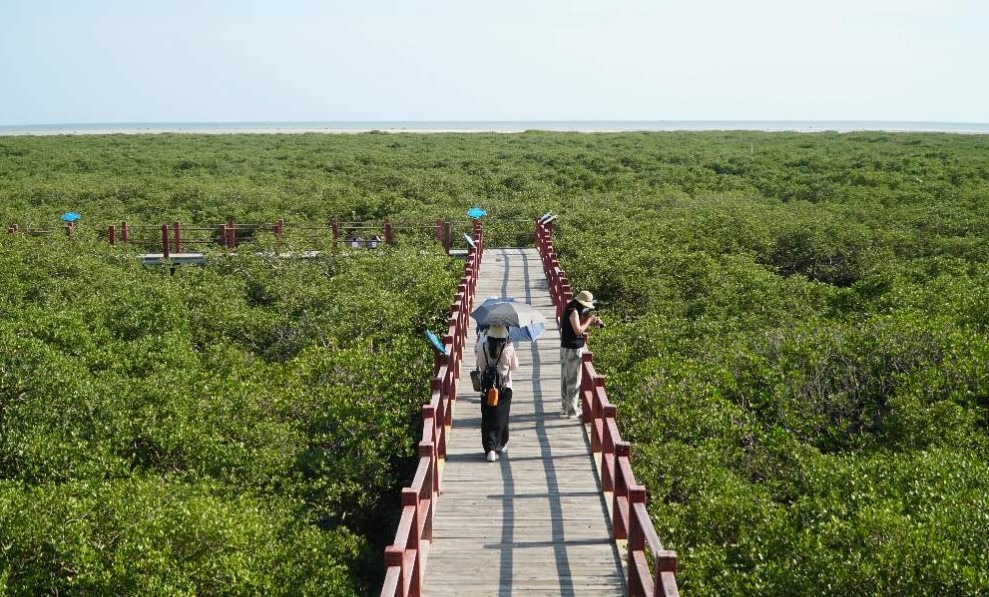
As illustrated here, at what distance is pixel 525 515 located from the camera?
8.97 meters

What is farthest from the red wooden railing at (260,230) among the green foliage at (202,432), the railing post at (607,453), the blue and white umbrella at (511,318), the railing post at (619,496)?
the railing post at (619,496)

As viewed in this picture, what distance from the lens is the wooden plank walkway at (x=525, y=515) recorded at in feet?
25.6

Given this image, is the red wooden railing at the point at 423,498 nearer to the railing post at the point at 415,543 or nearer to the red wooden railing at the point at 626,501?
the railing post at the point at 415,543

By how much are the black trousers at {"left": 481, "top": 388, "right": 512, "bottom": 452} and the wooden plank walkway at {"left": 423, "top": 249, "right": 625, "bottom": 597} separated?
228 mm

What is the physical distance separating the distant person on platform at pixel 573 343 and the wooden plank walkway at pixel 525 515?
11.1 inches

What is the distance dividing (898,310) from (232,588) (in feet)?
43.4

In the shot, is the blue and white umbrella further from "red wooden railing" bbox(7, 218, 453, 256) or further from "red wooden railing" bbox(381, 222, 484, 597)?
"red wooden railing" bbox(7, 218, 453, 256)

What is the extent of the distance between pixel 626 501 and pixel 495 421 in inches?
87.8

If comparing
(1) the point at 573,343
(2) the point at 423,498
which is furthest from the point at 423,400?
(2) the point at 423,498

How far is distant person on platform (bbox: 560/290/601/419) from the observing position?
11.3 metres

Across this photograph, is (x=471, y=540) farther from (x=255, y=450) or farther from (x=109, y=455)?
(x=109, y=455)

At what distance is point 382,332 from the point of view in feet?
58.6

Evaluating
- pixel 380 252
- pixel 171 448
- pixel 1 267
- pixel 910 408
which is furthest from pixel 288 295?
pixel 910 408

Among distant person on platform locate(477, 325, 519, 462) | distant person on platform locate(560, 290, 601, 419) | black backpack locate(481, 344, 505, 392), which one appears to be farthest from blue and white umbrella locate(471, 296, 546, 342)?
black backpack locate(481, 344, 505, 392)
